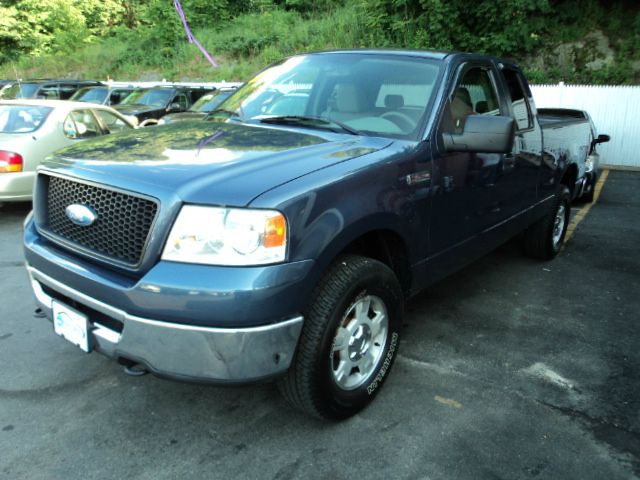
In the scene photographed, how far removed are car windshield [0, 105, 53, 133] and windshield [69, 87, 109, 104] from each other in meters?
8.27

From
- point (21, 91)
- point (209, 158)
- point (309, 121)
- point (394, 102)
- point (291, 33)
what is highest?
point (291, 33)

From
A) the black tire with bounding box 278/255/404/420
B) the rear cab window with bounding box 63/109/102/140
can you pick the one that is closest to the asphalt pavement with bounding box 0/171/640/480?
the black tire with bounding box 278/255/404/420

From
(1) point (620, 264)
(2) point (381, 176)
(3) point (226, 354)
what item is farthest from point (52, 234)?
(1) point (620, 264)

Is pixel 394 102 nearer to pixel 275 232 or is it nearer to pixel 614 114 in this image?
pixel 275 232

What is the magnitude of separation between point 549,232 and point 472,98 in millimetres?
2139

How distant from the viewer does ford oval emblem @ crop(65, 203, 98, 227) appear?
2.55 metres

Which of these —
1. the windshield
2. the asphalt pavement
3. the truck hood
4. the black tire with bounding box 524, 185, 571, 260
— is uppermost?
the windshield

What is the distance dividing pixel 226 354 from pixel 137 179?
839mm

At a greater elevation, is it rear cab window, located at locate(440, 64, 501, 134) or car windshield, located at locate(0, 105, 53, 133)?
rear cab window, located at locate(440, 64, 501, 134)

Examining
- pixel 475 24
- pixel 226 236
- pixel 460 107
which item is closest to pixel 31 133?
pixel 460 107

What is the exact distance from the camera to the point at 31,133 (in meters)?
6.93

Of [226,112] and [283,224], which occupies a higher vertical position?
[226,112]

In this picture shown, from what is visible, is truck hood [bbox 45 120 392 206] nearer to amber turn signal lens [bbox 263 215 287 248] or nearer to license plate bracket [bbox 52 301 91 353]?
amber turn signal lens [bbox 263 215 287 248]

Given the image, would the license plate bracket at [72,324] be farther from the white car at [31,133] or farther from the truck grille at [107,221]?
the white car at [31,133]
